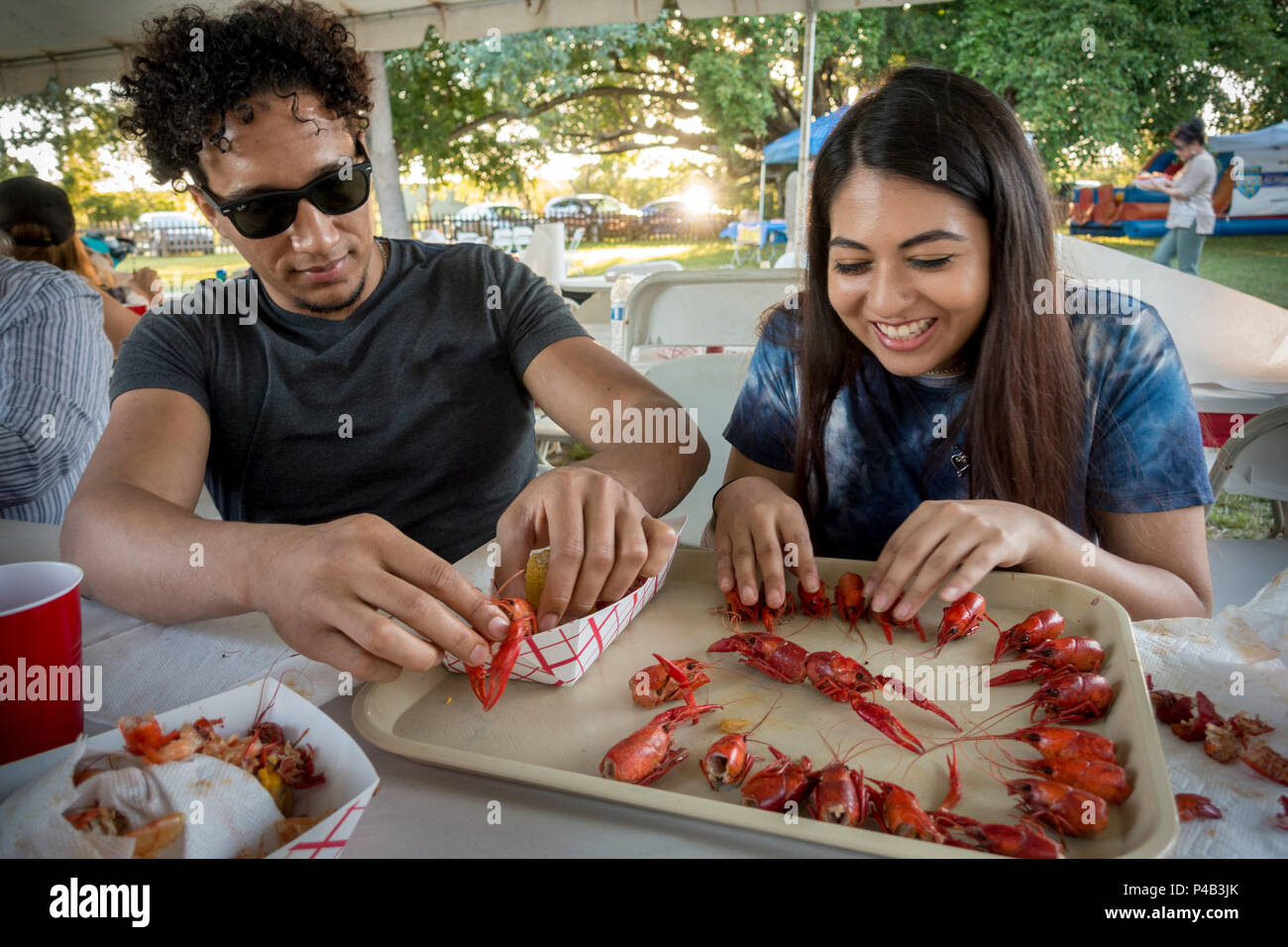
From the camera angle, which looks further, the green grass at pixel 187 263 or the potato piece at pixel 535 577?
the green grass at pixel 187 263

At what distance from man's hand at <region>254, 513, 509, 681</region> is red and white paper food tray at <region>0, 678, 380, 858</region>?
154 mm

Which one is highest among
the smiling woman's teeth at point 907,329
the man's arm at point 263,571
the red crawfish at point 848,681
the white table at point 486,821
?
the smiling woman's teeth at point 907,329

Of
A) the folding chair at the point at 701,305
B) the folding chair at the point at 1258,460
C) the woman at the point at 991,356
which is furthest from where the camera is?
the folding chair at the point at 701,305

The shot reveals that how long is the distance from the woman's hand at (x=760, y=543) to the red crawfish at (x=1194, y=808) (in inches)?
21.6

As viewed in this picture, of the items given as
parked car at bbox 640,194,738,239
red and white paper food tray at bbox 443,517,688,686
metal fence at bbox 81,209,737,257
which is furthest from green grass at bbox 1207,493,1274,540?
parked car at bbox 640,194,738,239

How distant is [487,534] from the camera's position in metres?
2.15

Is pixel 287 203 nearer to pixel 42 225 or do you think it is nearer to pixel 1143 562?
pixel 1143 562

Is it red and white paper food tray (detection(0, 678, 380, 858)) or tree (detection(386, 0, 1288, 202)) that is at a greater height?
tree (detection(386, 0, 1288, 202))

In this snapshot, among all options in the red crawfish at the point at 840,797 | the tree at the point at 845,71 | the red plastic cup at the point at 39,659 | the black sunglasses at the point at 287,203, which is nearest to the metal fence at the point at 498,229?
the tree at the point at 845,71

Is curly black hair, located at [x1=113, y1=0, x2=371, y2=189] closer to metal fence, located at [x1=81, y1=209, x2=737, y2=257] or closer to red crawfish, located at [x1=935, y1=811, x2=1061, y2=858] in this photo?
red crawfish, located at [x1=935, y1=811, x2=1061, y2=858]

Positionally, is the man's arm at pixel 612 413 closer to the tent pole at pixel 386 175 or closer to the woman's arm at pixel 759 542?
the woman's arm at pixel 759 542

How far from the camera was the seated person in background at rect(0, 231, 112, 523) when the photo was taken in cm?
206

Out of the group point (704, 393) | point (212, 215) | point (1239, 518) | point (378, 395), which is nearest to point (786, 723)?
point (378, 395)

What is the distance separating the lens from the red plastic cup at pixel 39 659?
2.85 feet
